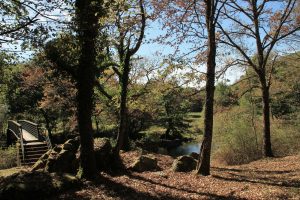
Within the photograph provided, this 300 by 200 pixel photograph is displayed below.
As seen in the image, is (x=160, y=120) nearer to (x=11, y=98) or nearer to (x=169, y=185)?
(x=11, y=98)

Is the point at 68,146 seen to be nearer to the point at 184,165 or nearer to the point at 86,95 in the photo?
the point at 86,95

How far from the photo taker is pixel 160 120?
4481cm

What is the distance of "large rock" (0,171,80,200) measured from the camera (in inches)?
316

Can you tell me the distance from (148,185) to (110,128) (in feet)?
98.1

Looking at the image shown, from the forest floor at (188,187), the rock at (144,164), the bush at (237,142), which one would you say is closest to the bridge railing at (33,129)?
the bush at (237,142)

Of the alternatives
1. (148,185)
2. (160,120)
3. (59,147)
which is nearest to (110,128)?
(160,120)

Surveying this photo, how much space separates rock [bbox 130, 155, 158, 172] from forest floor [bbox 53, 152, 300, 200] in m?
0.55

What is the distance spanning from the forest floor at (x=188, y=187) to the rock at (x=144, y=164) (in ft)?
1.80

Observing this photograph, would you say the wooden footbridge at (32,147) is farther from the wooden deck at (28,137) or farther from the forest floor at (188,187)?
the forest floor at (188,187)

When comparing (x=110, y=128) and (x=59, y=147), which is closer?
(x=59, y=147)

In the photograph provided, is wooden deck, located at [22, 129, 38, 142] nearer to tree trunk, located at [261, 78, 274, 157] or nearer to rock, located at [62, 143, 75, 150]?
rock, located at [62, 143, 75, 150]

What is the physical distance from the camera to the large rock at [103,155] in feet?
38.3

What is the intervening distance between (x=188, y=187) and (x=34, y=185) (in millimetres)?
4121

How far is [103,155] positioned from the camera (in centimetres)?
1184
